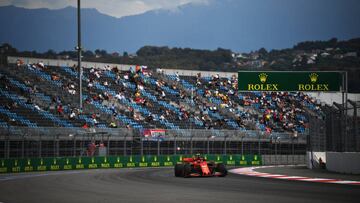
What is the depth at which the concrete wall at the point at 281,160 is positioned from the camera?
47.8 meters

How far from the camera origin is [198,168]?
1071 inches

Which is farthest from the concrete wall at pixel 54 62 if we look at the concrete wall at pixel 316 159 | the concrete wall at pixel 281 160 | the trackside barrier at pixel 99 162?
the concrete wall at pixel 316 159

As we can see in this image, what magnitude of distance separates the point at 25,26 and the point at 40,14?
3.63 meters

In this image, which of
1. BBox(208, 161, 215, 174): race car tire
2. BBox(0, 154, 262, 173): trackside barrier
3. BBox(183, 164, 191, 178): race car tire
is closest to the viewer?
BBox(183, 164, 191, 178): race car tire

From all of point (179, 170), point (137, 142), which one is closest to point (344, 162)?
point (179, 170)

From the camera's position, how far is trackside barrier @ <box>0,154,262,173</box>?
34.3m

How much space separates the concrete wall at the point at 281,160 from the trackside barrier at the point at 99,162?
0.61 metres

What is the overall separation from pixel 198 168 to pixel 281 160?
2203cm

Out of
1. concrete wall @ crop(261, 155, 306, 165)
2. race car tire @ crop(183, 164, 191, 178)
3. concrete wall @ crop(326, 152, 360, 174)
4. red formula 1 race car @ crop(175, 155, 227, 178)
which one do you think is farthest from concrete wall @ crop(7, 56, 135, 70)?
concrete wall @ crop(326, 152, 360, 174)

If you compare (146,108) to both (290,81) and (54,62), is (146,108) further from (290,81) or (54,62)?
(290,81)

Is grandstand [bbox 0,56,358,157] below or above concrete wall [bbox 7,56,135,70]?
below

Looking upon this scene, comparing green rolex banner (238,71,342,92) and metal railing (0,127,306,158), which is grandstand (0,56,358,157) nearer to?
metal railing (0,127,306,158)

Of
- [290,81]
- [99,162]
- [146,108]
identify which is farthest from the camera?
[146,108]

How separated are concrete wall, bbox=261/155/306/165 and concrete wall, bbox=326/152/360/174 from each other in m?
16.6
